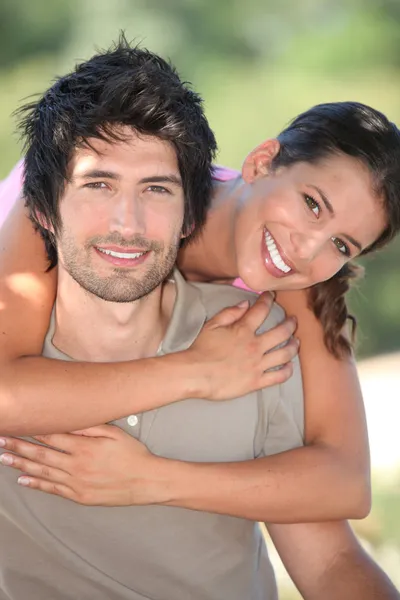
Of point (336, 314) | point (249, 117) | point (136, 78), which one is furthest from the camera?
point (249, 117)

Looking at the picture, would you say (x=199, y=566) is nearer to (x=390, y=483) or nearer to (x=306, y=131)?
(x=306, y=131)

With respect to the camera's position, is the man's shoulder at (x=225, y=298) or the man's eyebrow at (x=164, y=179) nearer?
the man's eyebrow at (x=164, y=179)

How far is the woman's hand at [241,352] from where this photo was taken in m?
2.12

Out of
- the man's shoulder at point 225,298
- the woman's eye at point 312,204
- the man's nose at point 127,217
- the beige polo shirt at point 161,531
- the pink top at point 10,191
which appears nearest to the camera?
the man's nose at point 127,217

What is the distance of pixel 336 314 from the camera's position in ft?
7.72

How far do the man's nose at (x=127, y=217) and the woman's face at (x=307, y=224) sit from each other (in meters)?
0.36

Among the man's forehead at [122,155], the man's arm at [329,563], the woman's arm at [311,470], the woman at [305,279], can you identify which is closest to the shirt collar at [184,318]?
the woman at [305,279]

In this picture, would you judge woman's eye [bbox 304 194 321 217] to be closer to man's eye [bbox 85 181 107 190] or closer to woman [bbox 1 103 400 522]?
woman [bbox 1 103 400 522]

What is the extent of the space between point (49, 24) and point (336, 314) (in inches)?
284

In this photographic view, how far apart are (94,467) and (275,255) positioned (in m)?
0.61

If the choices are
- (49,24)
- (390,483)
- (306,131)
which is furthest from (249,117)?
(306,131)

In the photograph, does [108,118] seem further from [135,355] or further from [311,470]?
[311,470]

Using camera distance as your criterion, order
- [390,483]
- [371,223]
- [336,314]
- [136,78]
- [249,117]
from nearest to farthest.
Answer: [136,78]
[371,223]
[336,314]
[390,483]
[249,117]

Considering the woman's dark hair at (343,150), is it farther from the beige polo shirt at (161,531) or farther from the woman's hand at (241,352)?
the beige polo shirt at (161,531)
